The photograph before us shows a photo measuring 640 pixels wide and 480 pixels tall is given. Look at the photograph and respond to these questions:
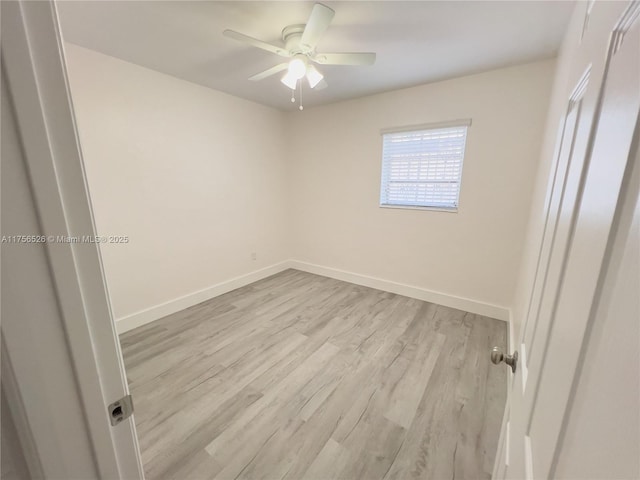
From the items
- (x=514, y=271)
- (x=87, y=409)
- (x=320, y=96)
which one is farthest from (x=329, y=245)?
(x=87, y=409)

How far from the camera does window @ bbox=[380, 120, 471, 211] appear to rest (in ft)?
8.95

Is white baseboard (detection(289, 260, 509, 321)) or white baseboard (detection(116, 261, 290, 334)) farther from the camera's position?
white baseboard (detection(289, 260, 509, 321))

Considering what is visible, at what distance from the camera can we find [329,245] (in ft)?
12.7

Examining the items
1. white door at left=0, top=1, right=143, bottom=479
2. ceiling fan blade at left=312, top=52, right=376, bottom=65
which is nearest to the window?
ceiling fan blade at left=312, top=52, right=376, bottom=65

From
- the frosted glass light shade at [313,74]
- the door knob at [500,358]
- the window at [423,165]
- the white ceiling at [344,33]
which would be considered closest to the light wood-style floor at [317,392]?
the door knob at [500,358]

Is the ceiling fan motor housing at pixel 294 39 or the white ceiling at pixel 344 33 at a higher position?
the white ceiling at pixel 344 33

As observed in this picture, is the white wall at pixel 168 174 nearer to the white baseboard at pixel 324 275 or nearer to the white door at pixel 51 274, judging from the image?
the white baseboard at pixel 324 275

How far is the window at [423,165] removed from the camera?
2.73 m

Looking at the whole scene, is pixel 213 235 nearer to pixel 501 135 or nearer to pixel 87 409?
pixel 87 409

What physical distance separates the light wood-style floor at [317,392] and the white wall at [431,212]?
61 centimetres

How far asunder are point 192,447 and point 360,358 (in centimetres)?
125

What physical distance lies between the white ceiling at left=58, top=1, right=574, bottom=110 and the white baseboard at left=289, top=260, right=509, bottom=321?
2.29 meters

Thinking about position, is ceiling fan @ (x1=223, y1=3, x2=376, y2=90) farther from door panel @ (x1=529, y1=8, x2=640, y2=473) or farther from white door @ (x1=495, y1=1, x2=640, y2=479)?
door panel @ (x1=529, y1=8, x2=640, y2=473)

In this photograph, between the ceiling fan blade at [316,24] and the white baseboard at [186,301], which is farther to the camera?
the white baseboard at [186,301]
